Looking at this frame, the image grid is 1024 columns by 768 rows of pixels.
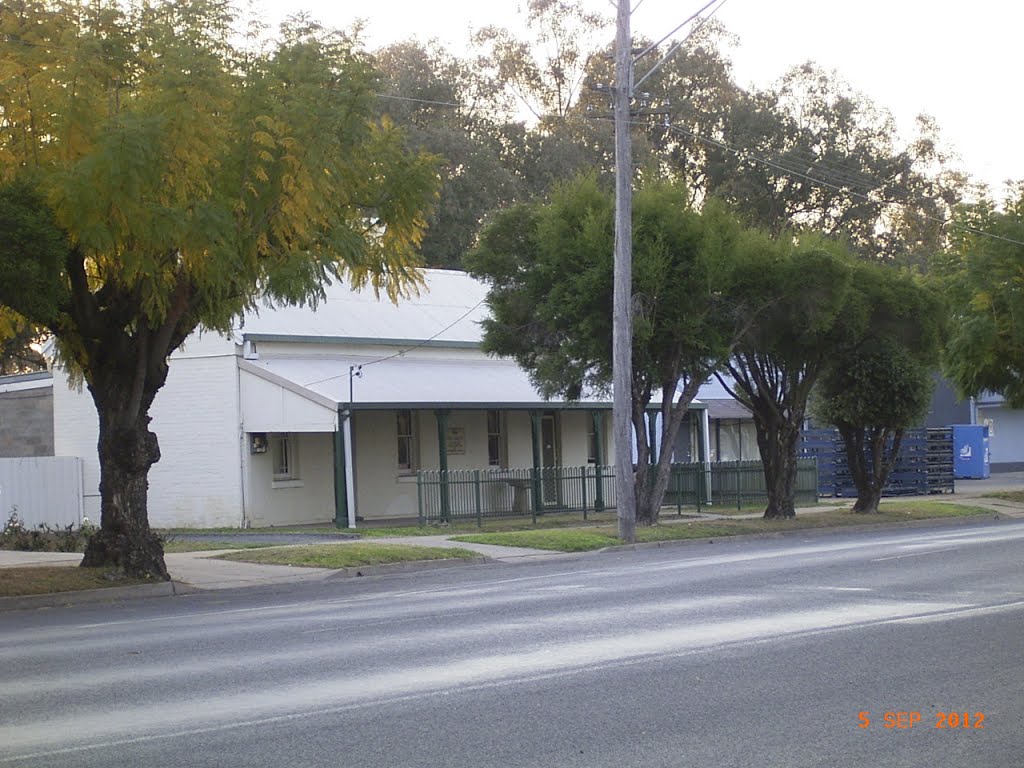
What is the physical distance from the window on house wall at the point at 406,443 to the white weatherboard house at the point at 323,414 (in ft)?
0.12

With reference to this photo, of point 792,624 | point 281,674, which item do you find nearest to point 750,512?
point 792,624

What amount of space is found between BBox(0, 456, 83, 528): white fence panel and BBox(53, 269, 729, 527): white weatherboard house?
45.1 inches

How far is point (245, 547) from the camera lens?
24703 millimetres

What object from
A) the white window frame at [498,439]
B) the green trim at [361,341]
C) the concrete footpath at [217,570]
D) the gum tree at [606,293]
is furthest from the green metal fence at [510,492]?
the concrete footpath at [217,570]

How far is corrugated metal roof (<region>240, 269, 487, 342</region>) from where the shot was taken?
32.8m

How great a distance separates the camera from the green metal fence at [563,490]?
31438mm

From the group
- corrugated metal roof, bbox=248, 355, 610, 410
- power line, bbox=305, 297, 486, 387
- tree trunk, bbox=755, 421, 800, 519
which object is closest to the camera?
corrugated metal roof, bbox=248, 355, 610, 410

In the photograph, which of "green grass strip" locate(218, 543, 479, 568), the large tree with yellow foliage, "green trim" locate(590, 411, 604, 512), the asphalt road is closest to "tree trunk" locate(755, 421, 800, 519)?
"green trim" locate(590, 411, 604, 512)

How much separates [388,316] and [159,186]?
19.7 m

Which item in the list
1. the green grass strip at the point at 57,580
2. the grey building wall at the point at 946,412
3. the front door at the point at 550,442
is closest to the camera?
the green grass strip at the point at 57,580

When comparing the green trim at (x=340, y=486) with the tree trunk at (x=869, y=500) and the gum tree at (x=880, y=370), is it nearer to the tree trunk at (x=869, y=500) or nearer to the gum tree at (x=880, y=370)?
the gum tree at (x=880, y=370)

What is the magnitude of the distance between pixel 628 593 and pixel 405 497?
19.8 m

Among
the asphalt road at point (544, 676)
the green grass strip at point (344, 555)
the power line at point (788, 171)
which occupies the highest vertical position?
the power line at point (788, 171)
